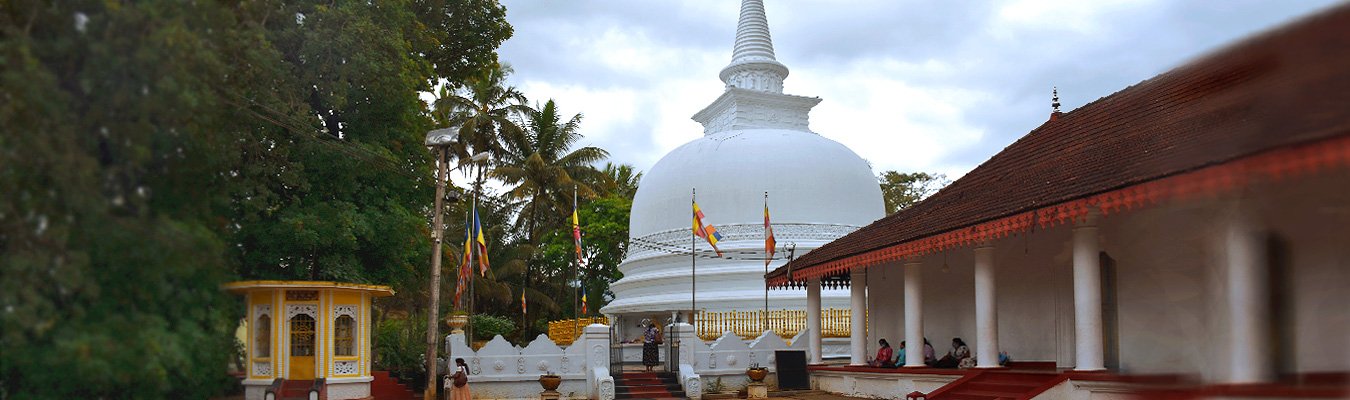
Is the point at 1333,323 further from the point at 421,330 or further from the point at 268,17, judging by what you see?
the point at 421,330

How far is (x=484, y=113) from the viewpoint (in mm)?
48844

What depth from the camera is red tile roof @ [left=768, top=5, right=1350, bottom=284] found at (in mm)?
1931

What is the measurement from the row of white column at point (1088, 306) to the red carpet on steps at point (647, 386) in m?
3.45

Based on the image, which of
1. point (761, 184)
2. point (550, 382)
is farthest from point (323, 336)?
point (761, 184)

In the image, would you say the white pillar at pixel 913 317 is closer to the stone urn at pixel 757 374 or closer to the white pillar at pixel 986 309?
the white pillar at pixel 986 309

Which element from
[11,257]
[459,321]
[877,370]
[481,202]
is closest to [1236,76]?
[11,257]

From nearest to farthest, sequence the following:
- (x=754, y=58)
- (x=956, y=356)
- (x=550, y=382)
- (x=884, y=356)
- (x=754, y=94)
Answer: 1. (x=956, y=356)
2. (x=884, y=356)
3. (x=550, y=382)
4. (x=754, y=94)
5. (x=754, y=58)

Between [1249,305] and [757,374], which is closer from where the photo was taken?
[1249,305]

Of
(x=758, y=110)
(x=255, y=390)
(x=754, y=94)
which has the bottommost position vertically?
(x=255, y=390)

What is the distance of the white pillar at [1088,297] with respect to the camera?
1357 cm

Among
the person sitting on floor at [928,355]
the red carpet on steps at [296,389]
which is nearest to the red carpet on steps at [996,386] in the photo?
the person sitting on floor at [928,355]

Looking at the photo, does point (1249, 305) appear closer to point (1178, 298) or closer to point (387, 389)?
point (1178, 298)

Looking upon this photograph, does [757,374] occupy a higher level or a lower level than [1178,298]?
lower

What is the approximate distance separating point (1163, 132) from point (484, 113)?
4178 cm
